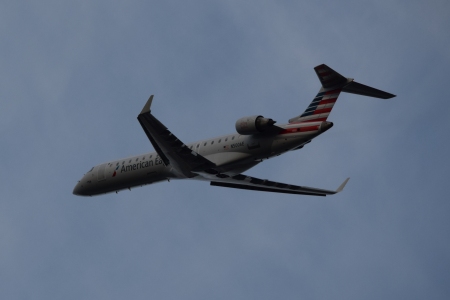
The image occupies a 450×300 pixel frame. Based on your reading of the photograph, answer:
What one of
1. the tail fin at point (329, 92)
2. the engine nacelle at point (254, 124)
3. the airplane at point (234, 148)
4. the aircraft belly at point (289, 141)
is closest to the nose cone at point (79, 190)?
the airplane at point (234, 148)

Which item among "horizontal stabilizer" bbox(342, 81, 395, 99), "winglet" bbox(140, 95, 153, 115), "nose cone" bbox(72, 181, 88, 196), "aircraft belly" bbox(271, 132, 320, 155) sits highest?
"nose cone" bbox(72, 181, 88, 196)

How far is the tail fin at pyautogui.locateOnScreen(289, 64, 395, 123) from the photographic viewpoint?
3653cm

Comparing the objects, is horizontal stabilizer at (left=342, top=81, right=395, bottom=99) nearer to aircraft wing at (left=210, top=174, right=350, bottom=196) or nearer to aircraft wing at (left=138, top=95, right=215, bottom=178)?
aircraft wing at (left=210, top=174, right=350, bottom=196)

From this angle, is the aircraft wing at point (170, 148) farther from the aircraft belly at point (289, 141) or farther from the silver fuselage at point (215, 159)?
the aircraft belly at point (289, 141)

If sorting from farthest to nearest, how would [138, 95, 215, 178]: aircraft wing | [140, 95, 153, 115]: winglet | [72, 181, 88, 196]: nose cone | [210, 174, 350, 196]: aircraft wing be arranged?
[72, 181, 88, 196]: nose cone, [210, 174, 350, 196]: aircraft wing, [138, 95, 215, 178]: aircraft wing, [140, 95, 153, 115]: winglet

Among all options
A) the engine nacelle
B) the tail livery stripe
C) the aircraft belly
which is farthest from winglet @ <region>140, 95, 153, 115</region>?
the tail livery stripe

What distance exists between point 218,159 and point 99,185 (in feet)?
29.9

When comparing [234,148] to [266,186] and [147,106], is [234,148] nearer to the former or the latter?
[147,106]

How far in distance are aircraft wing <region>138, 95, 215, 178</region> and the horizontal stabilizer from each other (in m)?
8.18

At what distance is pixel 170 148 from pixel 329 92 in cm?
866

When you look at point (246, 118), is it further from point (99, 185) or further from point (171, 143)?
point (99, 185)

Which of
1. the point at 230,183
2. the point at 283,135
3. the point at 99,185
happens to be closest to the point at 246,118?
the point at 283,135

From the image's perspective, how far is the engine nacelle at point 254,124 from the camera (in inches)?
1462

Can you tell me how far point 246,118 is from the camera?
37.4 m
